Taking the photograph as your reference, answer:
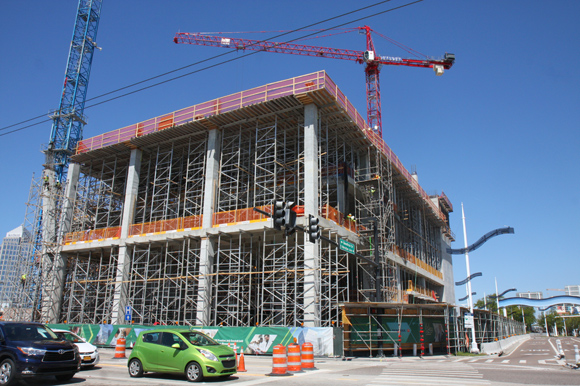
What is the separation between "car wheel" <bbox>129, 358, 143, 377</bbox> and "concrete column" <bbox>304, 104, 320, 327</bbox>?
42.8ft

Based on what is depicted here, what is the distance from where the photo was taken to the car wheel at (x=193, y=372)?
11812 mm

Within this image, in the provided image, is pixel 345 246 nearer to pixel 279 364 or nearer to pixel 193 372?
pixel 279 364

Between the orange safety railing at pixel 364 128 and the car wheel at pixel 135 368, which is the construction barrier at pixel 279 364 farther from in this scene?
the orange safety railing at pixel 364 128

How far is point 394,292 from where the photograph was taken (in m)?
33.6

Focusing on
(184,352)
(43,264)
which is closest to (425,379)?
(184,352)

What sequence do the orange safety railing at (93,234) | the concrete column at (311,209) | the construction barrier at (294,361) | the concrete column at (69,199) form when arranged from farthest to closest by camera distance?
the concrete column at (69,199) < the orange safety railing at (93,234) < the concrete column at (311,209) < the construction barrier at (294,361)

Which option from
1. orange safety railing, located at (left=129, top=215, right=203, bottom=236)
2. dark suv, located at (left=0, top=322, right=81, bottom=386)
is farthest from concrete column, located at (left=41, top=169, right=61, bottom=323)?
dark suv, located at (left=0, top=322, right=81, bottom=386)

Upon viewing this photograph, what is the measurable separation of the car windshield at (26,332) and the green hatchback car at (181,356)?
2.51 m

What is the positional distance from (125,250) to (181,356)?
2370 cm

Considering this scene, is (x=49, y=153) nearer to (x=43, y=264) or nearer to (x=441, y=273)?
(x=43, y=264)

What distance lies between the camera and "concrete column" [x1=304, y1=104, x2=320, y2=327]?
977 inches

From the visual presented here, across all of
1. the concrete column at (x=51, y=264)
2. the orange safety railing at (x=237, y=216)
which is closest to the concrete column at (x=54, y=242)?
the concrete column at (x=51, y=264)

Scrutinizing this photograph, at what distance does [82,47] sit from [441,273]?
5429 centimetres

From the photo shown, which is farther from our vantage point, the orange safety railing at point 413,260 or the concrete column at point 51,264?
the orange safety railing at point 413,260
